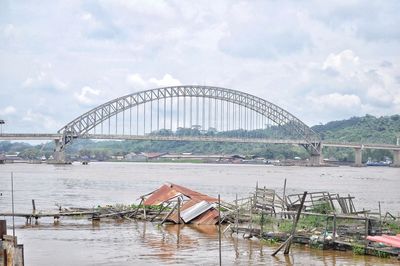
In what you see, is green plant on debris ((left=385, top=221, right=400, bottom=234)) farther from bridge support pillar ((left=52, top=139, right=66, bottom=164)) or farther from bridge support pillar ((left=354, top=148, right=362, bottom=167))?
bridge support pillar ((left=354, top=148, right=362, bottom=167))

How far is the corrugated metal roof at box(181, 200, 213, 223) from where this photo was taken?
31844mm

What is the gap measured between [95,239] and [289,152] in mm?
164882

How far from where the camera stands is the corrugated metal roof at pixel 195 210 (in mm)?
31844

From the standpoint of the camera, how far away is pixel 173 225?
31484mm

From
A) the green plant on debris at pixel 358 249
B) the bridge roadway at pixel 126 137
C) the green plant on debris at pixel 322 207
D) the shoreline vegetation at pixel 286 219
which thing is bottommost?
the green plant on debris at pixel 358 249

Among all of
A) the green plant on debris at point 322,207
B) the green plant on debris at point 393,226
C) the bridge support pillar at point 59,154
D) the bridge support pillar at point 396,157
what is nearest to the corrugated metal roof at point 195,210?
the green plant on debris at point 322,207

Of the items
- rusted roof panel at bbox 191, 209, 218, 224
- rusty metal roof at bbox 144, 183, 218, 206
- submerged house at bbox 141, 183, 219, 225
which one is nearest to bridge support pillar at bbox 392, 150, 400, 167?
rusty metal roof at bbox 144, 183, 218, 206

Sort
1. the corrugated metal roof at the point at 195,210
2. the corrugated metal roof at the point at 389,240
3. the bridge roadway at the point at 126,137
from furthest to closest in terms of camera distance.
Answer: the bridge roadway at the point at 126,137, the corrugated metal roof at the point at 195,210, the corrugated metal roof at the point at 389,240

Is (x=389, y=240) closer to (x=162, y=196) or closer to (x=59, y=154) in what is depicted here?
(x=162, y=196)

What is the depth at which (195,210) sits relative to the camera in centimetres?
3216

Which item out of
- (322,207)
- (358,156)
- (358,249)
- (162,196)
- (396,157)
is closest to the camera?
(358,249)

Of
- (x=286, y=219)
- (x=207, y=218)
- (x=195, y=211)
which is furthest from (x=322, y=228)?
(x=195, y=211)

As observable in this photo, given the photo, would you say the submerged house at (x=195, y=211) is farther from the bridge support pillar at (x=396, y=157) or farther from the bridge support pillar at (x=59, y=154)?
the bridge support pillar at (x=396, y=157)

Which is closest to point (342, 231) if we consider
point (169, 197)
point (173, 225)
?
point (173, 225)
